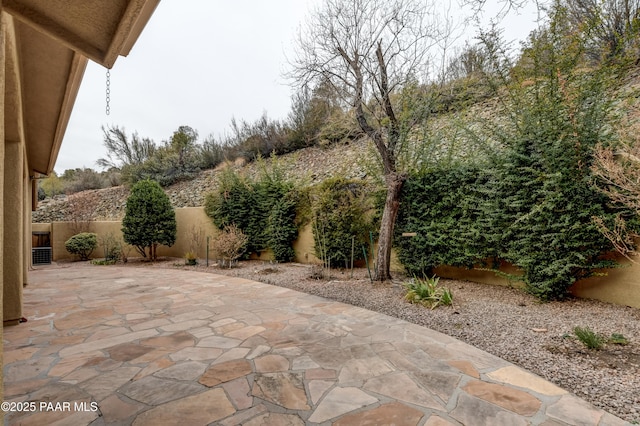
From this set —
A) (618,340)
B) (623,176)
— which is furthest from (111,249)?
(623,176)

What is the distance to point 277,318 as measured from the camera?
12.0 feet

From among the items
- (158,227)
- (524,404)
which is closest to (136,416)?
(524,404)

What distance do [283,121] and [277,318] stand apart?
11545mm

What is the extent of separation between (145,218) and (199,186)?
5.52m

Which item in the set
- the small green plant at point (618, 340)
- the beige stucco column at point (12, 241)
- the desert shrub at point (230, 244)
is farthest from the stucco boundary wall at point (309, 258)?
the beige stucco column at point (12, 241)

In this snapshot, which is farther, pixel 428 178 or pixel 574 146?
pixel 428 178

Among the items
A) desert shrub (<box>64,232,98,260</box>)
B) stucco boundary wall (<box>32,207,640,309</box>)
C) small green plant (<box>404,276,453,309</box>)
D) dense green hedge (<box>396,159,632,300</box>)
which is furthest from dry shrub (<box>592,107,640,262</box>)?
desert shrub (<box>64,232,98,260</box>)

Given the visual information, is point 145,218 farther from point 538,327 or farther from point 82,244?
point 538,327

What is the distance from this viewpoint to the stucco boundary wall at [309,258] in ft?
11.6

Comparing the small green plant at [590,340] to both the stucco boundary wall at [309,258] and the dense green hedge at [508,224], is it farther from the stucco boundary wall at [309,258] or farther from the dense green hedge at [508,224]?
the stucco boundary wall at [309,258]

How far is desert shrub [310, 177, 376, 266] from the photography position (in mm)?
6461

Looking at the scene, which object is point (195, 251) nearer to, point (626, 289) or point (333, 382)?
point (333, 382)

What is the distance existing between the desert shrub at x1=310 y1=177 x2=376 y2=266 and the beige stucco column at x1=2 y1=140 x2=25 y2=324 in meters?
4.78

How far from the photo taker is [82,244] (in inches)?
385
